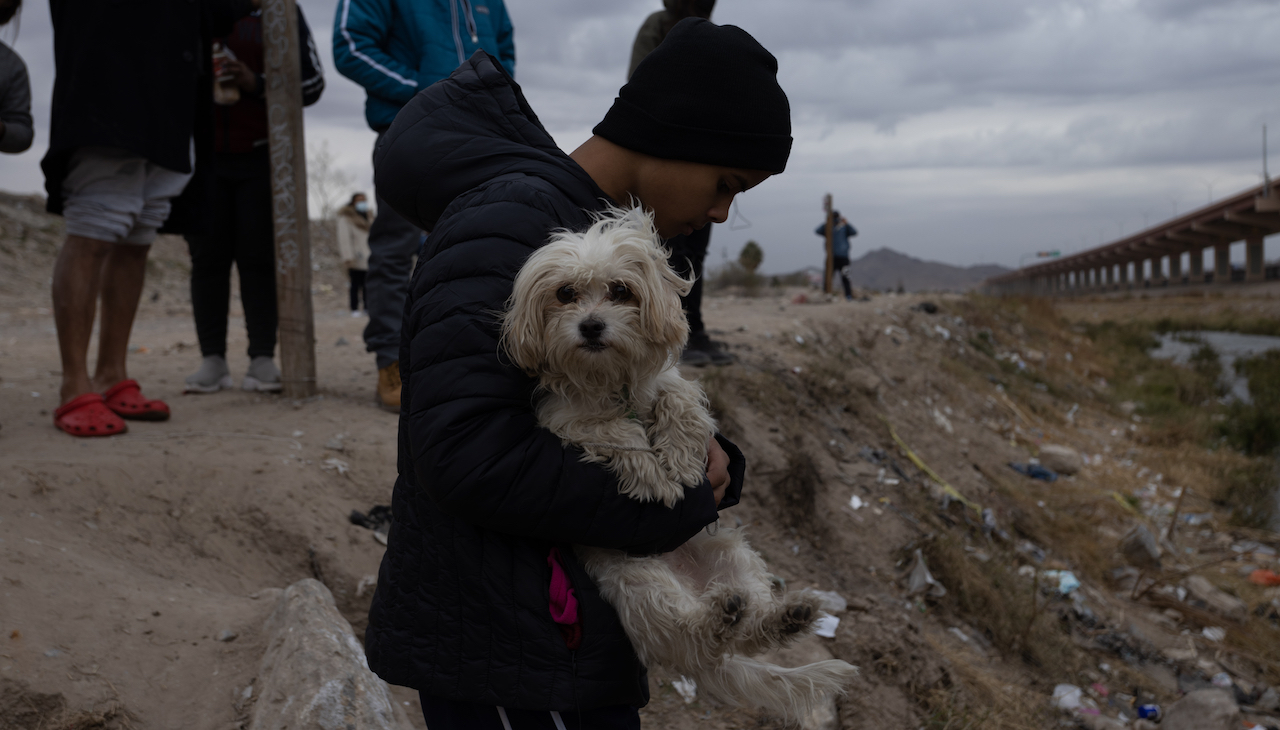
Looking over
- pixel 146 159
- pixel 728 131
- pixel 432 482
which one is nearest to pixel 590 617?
pixel 432 482

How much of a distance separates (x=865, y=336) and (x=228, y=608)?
29.7 feet

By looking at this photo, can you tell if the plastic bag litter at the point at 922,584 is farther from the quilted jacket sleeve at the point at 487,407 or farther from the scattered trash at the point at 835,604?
the quilted jacket sleeve at the point at 487,407

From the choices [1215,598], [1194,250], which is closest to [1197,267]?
[1194,250]

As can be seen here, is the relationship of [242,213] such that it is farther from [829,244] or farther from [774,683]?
[829,244]

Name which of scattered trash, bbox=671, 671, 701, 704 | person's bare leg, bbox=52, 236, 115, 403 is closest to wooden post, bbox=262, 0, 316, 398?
person's bare leg, bbox=52, 236, 115, 403

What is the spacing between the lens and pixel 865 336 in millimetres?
10648

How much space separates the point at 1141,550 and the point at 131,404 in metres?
7.41

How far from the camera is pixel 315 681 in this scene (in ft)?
7.53

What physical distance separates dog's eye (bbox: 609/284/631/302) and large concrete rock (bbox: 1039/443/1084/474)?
9126 millimetres

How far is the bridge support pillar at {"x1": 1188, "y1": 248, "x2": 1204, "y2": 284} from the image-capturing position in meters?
40.1

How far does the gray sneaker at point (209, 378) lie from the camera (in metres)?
5.21

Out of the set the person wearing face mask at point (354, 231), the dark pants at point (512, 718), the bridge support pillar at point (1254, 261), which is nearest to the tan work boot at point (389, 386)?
the dark pants at point (512, 718)

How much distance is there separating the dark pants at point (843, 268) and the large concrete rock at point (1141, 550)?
1002 centimetres

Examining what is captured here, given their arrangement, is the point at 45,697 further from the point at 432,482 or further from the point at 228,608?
the point at 432,482
